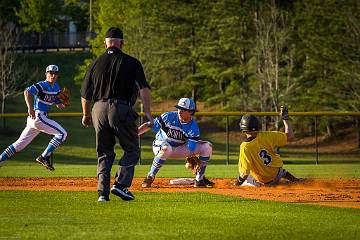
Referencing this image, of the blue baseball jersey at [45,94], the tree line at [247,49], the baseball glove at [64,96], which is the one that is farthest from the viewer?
the tree line at [247,49]

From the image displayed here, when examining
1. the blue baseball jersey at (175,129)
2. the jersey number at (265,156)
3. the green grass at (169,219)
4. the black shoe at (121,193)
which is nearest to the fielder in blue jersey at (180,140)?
the blue baseball jersey at (175,129)

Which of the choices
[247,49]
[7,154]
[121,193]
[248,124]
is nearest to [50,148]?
[7,154]

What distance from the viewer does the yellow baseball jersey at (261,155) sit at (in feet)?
44.7

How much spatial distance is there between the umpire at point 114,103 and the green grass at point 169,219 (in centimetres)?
41

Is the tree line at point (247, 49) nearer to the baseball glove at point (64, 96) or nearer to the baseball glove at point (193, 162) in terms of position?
the baseball glove at point (64, 96)

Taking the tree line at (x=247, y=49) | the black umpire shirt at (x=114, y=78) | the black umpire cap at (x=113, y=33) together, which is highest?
the black umpire cap at (x=113, y=33)

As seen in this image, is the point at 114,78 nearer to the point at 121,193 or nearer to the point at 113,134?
the point at 113,134

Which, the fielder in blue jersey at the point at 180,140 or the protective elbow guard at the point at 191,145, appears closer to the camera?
the fielder in blue jersey at the point at 180,140

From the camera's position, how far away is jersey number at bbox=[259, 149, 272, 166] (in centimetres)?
1362

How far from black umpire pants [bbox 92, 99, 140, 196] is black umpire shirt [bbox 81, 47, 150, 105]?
0.33ft

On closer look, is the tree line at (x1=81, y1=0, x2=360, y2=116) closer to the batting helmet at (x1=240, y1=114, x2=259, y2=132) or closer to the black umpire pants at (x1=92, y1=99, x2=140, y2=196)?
the batting helmet at (x1=240, y1=114, x2=259, y2=132)

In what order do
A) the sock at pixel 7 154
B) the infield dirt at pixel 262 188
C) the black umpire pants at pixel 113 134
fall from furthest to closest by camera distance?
the sock at pixel 7 154
the infield dirt at pixel 262 188
the black umpire pants at pixel 113 134

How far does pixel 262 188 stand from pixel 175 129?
1.64 meters

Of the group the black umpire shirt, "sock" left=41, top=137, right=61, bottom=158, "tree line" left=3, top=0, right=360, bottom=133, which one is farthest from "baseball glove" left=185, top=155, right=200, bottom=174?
"tree line" left=3, top=0, right=360, bottom=133
